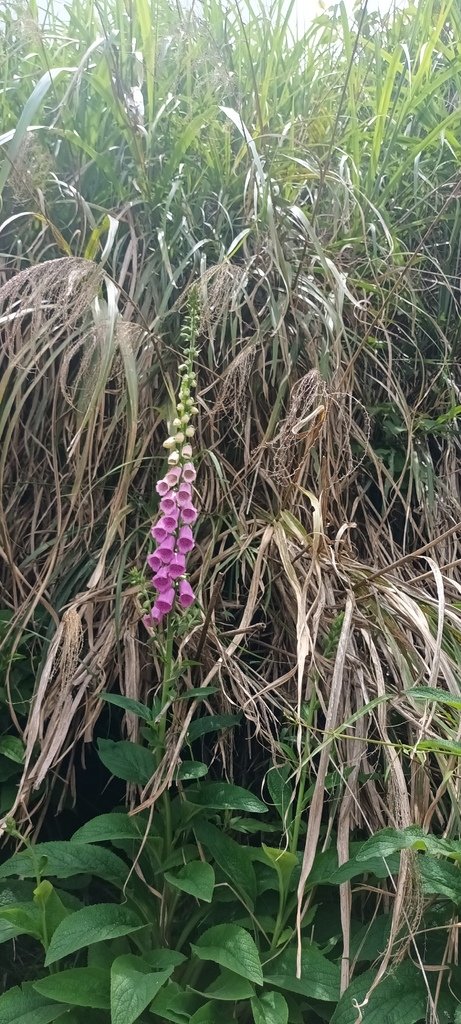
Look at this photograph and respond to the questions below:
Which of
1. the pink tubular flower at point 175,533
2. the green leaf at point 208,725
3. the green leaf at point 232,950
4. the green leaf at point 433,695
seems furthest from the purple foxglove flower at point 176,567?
the green leaf at point 232,950

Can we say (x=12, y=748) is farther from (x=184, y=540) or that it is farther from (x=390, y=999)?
(x=390, y=999)

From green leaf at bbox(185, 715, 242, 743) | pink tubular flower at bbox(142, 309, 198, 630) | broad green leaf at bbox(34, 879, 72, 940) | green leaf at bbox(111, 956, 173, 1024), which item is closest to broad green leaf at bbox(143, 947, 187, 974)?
green leaf at bbox(111, 956, 173, 1024)

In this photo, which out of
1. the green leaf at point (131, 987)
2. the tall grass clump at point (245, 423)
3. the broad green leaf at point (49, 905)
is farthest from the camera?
the tall grass clump at point (245, 423)

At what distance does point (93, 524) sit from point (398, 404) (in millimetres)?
595

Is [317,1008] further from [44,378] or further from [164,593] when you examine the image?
[44,378]

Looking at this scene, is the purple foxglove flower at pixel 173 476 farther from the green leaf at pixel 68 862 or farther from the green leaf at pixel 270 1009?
the green leaf at pixel 270 1009

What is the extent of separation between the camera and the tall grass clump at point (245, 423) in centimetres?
95

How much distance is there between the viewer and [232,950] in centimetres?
81

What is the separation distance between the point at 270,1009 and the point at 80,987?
220mm

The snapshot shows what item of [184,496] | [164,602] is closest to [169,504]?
[184,496]

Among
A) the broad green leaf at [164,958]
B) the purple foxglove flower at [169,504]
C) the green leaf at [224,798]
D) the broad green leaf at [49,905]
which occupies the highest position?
the purple foxglove flower at [169,504]

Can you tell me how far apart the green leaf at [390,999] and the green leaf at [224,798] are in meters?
0.21

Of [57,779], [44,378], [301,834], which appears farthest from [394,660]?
[44,378]

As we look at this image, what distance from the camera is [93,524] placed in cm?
113
